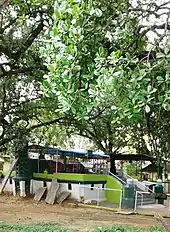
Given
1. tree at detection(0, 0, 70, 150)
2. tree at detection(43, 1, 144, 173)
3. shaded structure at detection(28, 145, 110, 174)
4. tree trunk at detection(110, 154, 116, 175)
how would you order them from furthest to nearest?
tree trunk at detection(110, 154, 116, 175)
shaded structure at detection(28, 145, 110, 174)
tree at detection(0, 0, 70, 150)
tree at detection(43, 1, 144, 173)

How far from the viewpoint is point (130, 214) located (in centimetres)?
1259

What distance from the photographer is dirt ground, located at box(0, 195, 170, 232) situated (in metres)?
10.2

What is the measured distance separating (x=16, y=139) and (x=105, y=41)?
1168 centimetres

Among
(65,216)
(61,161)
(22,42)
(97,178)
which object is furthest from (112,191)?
(22,42)

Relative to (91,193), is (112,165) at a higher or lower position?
higher

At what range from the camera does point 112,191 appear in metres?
15.9

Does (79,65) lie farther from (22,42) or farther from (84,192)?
(84,192)

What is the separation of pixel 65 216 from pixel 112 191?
188 inches

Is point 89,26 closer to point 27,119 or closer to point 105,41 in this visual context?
point 105,41

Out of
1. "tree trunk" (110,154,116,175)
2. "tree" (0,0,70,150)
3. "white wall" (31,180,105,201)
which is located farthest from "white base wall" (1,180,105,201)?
"tree" (0,0,70,150)

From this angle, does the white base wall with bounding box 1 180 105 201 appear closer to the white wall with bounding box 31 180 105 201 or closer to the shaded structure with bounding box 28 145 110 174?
the white wall with bounding box 31 180 105 201

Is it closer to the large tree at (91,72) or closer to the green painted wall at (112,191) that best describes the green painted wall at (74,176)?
the green painted wall at (112,191)

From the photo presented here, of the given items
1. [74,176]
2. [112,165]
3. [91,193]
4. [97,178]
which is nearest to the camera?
[91,193]

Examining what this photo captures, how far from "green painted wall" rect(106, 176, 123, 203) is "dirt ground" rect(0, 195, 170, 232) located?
7.78 ft
